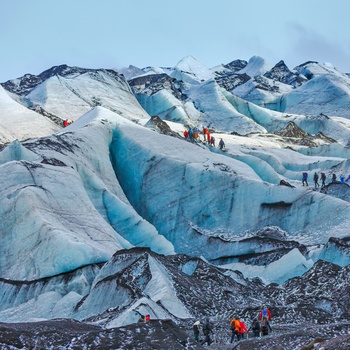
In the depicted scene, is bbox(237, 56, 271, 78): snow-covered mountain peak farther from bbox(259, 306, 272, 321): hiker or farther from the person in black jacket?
the person in black jacket

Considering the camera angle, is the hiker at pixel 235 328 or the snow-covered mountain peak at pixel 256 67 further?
the snow-covered mountain peak at pixel 256 67

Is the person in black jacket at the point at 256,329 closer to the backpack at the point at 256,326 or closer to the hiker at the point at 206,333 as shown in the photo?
the backpack at the point at 256,326

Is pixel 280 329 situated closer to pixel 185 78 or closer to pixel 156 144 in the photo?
pixel 156 144

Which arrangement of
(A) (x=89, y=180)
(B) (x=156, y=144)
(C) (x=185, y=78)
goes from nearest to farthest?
(A) (x=89, y=180) → (B) (x=156, y=144) → (C) (x=185, y=78)

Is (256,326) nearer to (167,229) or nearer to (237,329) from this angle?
(237,329)

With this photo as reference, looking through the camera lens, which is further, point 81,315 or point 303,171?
point 303,171

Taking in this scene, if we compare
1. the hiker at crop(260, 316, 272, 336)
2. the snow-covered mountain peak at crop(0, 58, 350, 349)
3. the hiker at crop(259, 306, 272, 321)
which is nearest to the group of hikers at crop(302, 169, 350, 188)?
the snow-covered mountain peak at crop(0, 58, 350, 349)

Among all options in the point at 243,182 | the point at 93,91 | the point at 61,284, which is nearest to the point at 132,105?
the point at 93,91

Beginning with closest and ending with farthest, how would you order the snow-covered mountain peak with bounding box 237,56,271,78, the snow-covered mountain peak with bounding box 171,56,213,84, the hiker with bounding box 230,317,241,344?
the hiker with bounding box 230,317,241,344 → the snow-covered mountain peak with bounding box 171,56,213,84 → the snow-covered mountain peak with bounding box 237,56,271,78

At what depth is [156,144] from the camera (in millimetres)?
42500

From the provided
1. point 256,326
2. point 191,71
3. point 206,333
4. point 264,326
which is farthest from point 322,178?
point 191,71

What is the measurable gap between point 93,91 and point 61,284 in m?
48.3

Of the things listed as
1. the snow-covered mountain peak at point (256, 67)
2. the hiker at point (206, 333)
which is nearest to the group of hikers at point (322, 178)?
the hiker at point (206, 333)

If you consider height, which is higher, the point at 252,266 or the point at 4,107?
the point at 4,107
